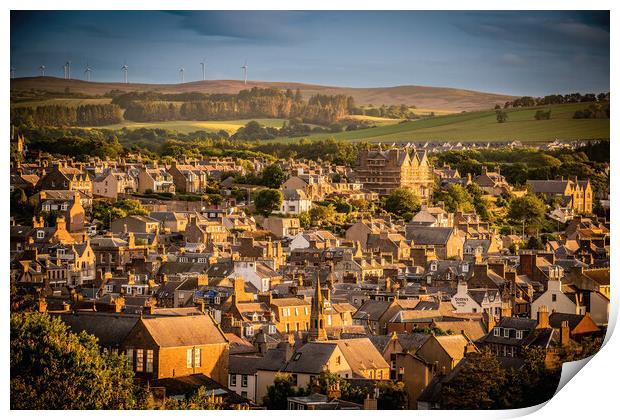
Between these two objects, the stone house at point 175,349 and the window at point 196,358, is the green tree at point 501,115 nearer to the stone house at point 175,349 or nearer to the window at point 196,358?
the stone house at point 175,349

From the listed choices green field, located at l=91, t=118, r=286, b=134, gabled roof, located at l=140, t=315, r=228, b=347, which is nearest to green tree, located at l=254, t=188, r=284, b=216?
green field, located at l=91, t=118, r=286, b=134

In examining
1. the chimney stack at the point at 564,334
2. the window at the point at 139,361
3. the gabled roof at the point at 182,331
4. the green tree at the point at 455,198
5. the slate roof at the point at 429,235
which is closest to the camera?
the window at the point at 139,361

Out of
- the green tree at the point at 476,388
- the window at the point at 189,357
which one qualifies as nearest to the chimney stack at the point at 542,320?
the green tree at the point at 476,388

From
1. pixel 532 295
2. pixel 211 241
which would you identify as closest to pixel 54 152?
pixel 211 241

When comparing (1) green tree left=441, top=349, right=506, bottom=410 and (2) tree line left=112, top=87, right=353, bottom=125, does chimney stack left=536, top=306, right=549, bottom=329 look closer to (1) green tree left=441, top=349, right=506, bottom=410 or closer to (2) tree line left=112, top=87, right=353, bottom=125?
(1) green tree left=441, top=349, right=506, bottom=410

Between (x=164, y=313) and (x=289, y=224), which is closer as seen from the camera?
(x=164, y=313)

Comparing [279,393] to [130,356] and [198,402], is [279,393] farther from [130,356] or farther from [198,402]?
[130,356]

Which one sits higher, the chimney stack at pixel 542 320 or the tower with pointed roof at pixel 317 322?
the chimney stack at pixel 542 320

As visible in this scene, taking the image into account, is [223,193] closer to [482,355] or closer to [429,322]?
[429,322]
